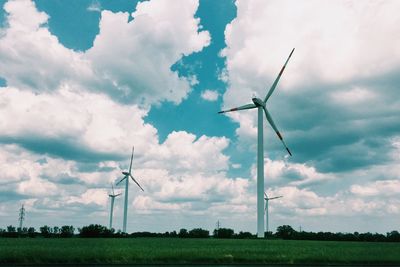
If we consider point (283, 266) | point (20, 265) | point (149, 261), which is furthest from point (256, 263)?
point (20, 265)

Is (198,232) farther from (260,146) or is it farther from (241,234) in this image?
(260,146)

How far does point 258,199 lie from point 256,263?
58.1 m

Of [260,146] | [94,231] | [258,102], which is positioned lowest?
[94,231]

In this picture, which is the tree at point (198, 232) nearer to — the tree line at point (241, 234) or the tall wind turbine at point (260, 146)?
the tree line at point (241, 234)

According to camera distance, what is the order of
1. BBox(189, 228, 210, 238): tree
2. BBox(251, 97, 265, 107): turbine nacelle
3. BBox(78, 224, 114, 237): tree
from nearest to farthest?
BBox(251, 97, 265, 107): turbine nacelle
BBox(78, 224, 114, 237): tree
BBox(189, 228, 210, 238): tree

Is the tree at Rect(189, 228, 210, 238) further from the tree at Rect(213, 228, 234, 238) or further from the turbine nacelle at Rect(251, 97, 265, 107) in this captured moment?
the turbine nacelle at Rect(251, 97, 265, 107)

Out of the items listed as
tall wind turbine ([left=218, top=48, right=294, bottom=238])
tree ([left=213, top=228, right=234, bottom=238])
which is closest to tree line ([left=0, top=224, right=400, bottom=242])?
tree ([left=213, top=228, right=234, bottom=238])

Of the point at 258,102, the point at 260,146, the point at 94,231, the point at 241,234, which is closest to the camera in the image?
the point at 260,146

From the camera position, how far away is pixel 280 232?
606ft

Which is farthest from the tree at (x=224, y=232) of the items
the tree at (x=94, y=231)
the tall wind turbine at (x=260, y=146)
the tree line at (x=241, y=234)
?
the tall wind turbine at (x=260, y=146)

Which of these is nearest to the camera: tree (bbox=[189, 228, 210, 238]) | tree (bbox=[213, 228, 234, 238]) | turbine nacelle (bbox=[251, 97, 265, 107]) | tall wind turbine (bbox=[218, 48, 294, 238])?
tall wind turbine (bbox=[218, 48, 294, 238])

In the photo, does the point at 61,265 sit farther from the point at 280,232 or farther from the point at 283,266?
the point at 280,232

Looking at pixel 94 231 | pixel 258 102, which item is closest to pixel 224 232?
pixel 94 231

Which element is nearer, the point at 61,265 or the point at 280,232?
the point at 61,265
